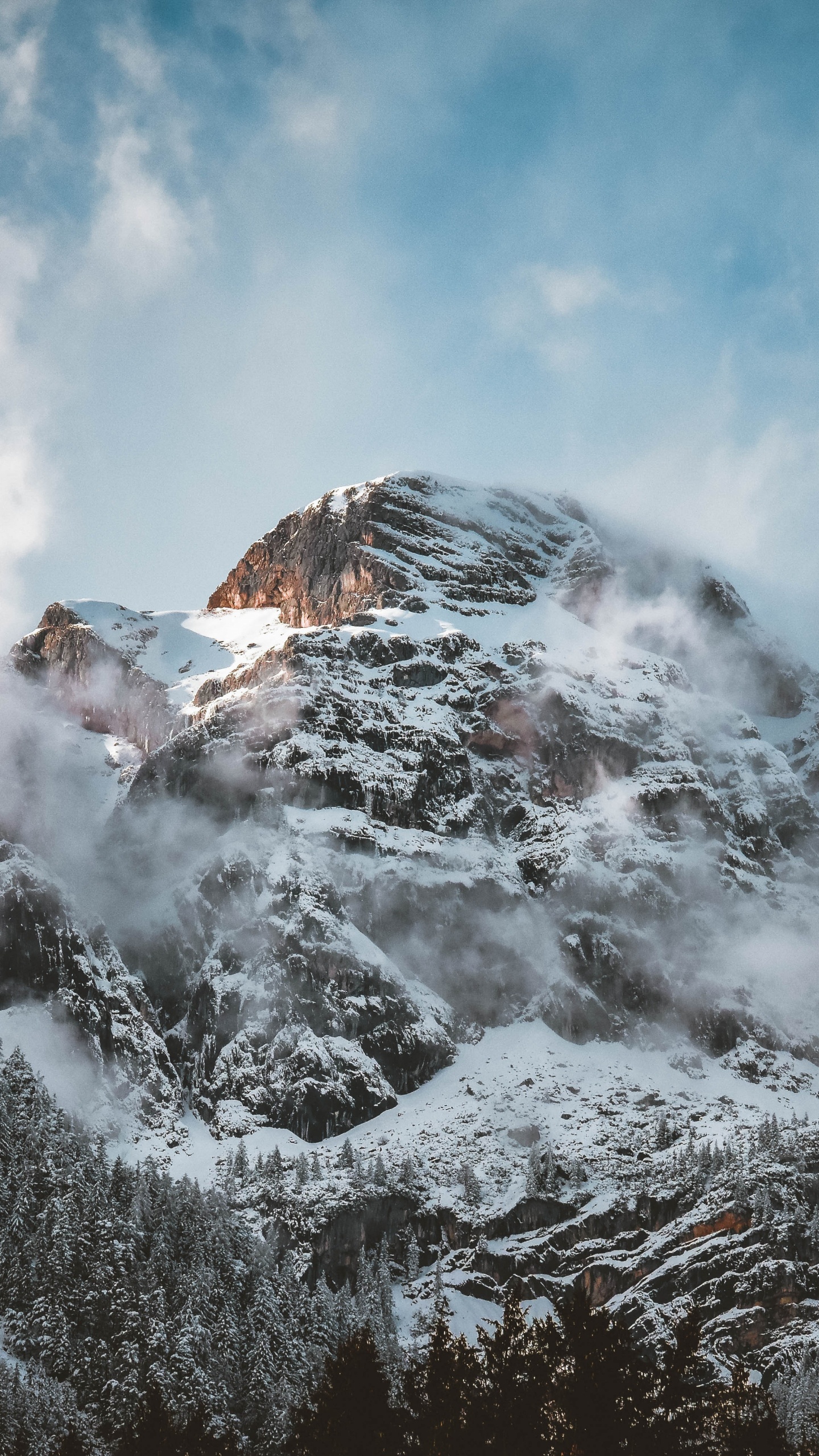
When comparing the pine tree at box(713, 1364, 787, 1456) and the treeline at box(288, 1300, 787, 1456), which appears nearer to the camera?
the treeline at box(288, 1300, 787, 1456)

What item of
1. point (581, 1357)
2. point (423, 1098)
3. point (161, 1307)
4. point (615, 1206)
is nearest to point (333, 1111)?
point (423, 1098)

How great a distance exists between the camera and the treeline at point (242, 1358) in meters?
34.5

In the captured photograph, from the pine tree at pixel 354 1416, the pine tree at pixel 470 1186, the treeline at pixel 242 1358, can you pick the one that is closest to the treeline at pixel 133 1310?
the treeline at pixel 242 1358

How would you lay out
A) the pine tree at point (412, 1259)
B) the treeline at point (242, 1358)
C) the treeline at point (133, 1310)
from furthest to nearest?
1. the pine tree at point (412, 1259)
2. the treeline at point (133, 1310)
3. the treeline at point (242, 1358)

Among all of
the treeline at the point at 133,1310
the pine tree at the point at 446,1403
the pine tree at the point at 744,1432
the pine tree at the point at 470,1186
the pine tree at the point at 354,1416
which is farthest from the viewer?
the pine tree at the point at 470,1186

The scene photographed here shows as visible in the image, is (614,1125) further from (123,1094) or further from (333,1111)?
(123,1094)

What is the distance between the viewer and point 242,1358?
104 metres

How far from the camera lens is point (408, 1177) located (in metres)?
174

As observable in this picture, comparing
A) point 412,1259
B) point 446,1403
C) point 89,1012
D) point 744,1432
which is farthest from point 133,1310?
point 89,1012

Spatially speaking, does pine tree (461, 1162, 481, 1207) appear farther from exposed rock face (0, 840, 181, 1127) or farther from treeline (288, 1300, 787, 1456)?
treeline (288, 1300, 787, 1456)

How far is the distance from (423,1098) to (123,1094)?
44232 mm

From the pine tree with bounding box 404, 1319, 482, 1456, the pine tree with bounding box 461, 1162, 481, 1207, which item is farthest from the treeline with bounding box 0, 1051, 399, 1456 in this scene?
the pine tree with bounding box 404, 1319, 482, 1456

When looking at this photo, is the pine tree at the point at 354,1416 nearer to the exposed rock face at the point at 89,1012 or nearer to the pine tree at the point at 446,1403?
the pine tree at the point at 446,1403

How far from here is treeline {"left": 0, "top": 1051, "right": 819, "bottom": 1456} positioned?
3450 centimetres
